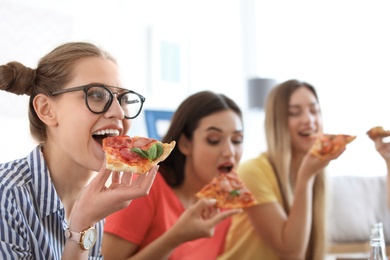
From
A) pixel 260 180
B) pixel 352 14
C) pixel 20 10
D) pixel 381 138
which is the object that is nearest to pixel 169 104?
pixel 20 10

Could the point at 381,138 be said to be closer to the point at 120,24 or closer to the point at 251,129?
the point at 120,24

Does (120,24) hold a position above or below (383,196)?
above

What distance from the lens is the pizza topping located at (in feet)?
4.54

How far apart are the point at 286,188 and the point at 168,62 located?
9.05 feet

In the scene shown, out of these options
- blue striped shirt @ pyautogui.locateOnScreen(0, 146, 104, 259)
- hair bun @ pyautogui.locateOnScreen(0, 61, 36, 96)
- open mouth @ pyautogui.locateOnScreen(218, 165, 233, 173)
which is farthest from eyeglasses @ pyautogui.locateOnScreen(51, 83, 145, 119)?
open mouth @ pyautogui.locateOnScreen(218, 165, 233, 173)

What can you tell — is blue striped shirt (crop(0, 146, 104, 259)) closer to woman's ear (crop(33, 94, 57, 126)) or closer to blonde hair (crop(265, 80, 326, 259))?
woman's ear (crop(33, 94, 57, 126))

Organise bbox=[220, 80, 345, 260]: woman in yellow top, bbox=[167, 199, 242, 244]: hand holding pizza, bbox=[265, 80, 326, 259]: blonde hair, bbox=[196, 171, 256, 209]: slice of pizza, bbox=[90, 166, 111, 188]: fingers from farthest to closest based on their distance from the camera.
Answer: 1. bbox=[265, 80, 326, 259]: blonde hair
2. bbox=[220, 80, 345, 260]: woman in yellow top
3. bbox=[196, 171, 256, 209]: slice of pizza
4. bbox=[167, 199, 242, 244]: hand holding pizza
5. bbox=[90, 166, 111, 188]: fingers

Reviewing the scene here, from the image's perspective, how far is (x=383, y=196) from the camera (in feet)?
12.5

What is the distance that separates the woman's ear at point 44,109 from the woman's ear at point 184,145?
0.88m

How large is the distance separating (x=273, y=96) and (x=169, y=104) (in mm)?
2309

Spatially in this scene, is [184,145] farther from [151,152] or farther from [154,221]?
[151,152]

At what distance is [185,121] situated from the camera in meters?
2.21

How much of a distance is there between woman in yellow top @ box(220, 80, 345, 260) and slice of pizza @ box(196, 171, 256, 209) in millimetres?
136

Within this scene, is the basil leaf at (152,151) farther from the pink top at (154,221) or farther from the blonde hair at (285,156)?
the blonde hair at (285,156)
